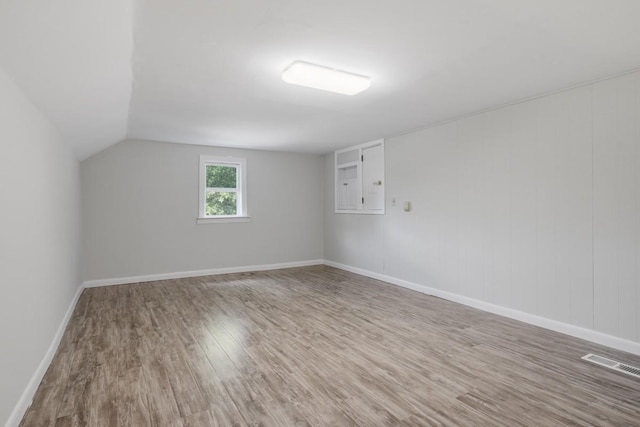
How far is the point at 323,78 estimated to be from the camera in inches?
110

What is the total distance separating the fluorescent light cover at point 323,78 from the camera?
8.67 ft

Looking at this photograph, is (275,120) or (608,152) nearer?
(608,152)

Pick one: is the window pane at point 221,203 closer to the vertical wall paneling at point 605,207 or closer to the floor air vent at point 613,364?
the vertical wall paneling at point 605,207

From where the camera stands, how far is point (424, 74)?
2.85m

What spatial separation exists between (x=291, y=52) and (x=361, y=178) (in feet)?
12.2


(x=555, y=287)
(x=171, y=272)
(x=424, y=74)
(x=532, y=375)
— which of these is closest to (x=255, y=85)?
(x=424, y=74)

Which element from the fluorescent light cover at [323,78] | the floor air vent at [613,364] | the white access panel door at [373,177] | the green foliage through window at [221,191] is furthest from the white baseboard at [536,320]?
the green foliage through window at [221,191]

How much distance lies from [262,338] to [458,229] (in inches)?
107

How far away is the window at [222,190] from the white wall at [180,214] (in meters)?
0.12

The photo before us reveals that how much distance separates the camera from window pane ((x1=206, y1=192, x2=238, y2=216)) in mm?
6172

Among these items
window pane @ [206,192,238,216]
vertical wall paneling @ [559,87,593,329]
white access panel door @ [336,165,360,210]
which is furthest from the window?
vertical wall paneling @ [559,87,593,329]

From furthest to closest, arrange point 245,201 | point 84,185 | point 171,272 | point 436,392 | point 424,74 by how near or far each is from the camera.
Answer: point 245,201, point 171,272, point 84,185, point 424,74, point 436,392

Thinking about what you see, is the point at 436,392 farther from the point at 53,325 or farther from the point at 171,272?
the point at 171,272

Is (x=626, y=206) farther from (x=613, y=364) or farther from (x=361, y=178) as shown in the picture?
(x=361, y=178)
